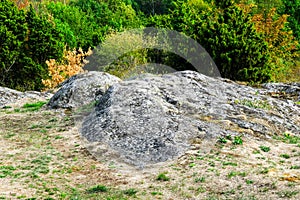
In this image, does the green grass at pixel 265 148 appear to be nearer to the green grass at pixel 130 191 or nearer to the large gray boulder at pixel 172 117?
the large gray boulder at pixel 172 117

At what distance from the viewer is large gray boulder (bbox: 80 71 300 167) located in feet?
40.1

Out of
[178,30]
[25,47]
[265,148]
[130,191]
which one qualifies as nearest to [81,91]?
[265,148]

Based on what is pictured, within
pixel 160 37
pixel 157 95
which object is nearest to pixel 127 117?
pixel 157 95

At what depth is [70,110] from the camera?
1659 centimetres

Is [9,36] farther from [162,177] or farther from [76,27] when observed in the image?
[162,177]

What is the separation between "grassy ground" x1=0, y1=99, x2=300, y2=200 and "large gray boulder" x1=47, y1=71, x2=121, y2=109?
3110 mm

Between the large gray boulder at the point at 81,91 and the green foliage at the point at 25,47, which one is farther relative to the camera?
the green foliage at the point at 25,47

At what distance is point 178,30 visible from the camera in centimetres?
2912

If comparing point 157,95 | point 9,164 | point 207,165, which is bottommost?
point 9,164

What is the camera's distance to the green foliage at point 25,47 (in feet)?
97.0

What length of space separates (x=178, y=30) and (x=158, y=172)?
1984 cm

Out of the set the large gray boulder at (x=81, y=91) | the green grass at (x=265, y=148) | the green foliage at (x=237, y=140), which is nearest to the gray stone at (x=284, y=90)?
the green foliage at (x=237, y=140)

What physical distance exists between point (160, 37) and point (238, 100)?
1453 cm

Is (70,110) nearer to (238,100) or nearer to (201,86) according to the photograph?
(201,86)
